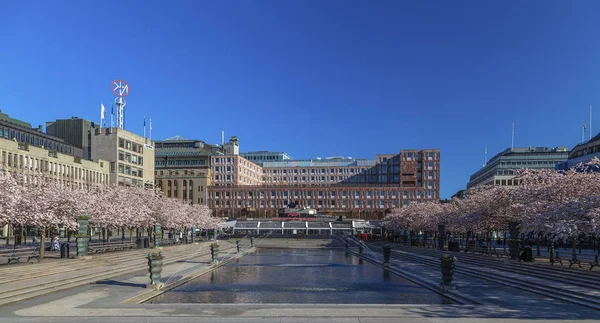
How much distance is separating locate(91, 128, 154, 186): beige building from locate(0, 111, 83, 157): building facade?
6011mm

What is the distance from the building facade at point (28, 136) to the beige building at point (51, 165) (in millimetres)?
2433

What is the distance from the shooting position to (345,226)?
149000mm

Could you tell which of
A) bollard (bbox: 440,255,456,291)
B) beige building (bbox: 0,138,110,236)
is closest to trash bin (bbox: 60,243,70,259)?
bollard (bbox: 440,255,456,291)

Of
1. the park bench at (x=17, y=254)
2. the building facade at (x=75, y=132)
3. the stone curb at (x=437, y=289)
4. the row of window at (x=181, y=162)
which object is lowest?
the stone curb at (x=437, y=289)

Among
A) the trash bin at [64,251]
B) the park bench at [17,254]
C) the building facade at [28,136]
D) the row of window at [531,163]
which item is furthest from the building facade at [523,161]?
the park bench at [17,254]

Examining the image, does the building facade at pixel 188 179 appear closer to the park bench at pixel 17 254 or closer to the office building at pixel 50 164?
the office building at pixel 50 164

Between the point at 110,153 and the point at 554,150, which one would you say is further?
the point at 554,150

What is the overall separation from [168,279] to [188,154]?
169844mm

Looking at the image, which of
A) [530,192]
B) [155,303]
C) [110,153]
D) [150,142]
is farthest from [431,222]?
[150,142]

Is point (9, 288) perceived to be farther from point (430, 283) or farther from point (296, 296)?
point (430, 283)

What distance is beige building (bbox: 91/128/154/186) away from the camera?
128 m

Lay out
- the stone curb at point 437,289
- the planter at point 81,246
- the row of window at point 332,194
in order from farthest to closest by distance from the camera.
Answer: the row of window at point 332,194, the planter at point 81,246, the stone curb at point 437,289

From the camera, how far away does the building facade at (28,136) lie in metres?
99.7

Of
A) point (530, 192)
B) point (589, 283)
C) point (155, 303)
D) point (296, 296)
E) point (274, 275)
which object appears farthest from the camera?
point (530, 192)
